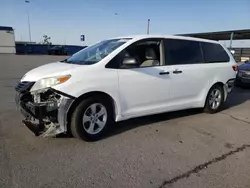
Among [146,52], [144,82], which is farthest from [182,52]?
[144,82]

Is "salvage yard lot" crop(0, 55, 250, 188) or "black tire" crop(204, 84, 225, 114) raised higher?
"black tire" crop(204, 84, 225, 114)

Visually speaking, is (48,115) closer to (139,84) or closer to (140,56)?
(139,84)

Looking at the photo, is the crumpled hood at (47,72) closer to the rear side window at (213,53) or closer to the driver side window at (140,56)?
the driver side window at (140,56)

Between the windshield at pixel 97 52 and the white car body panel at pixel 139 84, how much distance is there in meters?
0.16

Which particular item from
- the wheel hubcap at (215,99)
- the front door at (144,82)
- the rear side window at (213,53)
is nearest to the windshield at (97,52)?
the front door at (144,82)

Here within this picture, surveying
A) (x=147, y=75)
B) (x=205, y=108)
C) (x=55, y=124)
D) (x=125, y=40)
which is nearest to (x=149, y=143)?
(x=147, y=75)

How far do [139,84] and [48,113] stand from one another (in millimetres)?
1643

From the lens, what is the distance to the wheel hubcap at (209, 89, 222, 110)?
236 inches

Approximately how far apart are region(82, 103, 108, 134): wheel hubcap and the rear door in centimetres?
156

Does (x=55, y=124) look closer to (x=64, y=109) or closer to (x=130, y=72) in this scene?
(x=64, y=109)

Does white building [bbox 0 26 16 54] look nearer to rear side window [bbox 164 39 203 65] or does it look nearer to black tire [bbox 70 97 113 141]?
rear side window [bbox 164 39 203 65]

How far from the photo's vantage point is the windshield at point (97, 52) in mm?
4309

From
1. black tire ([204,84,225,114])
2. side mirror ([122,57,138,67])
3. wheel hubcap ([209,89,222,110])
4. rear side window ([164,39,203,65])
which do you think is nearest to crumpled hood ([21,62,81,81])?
side mirror ([122,57,138,67])

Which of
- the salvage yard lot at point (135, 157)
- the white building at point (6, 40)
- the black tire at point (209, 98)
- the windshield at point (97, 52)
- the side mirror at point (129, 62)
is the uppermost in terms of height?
the white building at point (6, 40)
